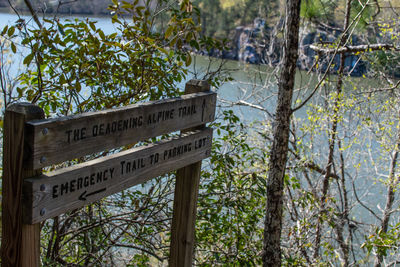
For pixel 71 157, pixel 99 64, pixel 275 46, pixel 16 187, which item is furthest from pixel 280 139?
pixel 275 46

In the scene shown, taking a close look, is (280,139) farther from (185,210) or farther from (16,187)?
(16,187)

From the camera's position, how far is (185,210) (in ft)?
7.38

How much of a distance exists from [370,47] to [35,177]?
6.34m

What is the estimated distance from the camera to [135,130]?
1.73 m

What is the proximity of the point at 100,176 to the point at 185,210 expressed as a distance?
2.48 feet

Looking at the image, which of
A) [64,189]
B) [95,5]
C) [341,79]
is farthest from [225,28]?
[64,189]

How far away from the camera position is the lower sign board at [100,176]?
1357mm

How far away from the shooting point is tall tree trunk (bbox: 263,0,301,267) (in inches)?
134

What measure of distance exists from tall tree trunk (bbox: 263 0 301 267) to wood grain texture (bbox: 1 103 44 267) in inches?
93.8

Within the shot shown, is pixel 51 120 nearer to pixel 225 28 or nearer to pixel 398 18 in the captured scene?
pixel 398 18

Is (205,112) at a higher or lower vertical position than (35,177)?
higher

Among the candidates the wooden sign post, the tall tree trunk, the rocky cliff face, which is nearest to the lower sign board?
the wooden sign post

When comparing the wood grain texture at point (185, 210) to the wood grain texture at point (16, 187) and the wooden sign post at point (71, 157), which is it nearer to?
the wooden sign post at point (71, 157)

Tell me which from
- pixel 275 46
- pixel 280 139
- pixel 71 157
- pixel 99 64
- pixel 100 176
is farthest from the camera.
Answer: pixel 275 46
